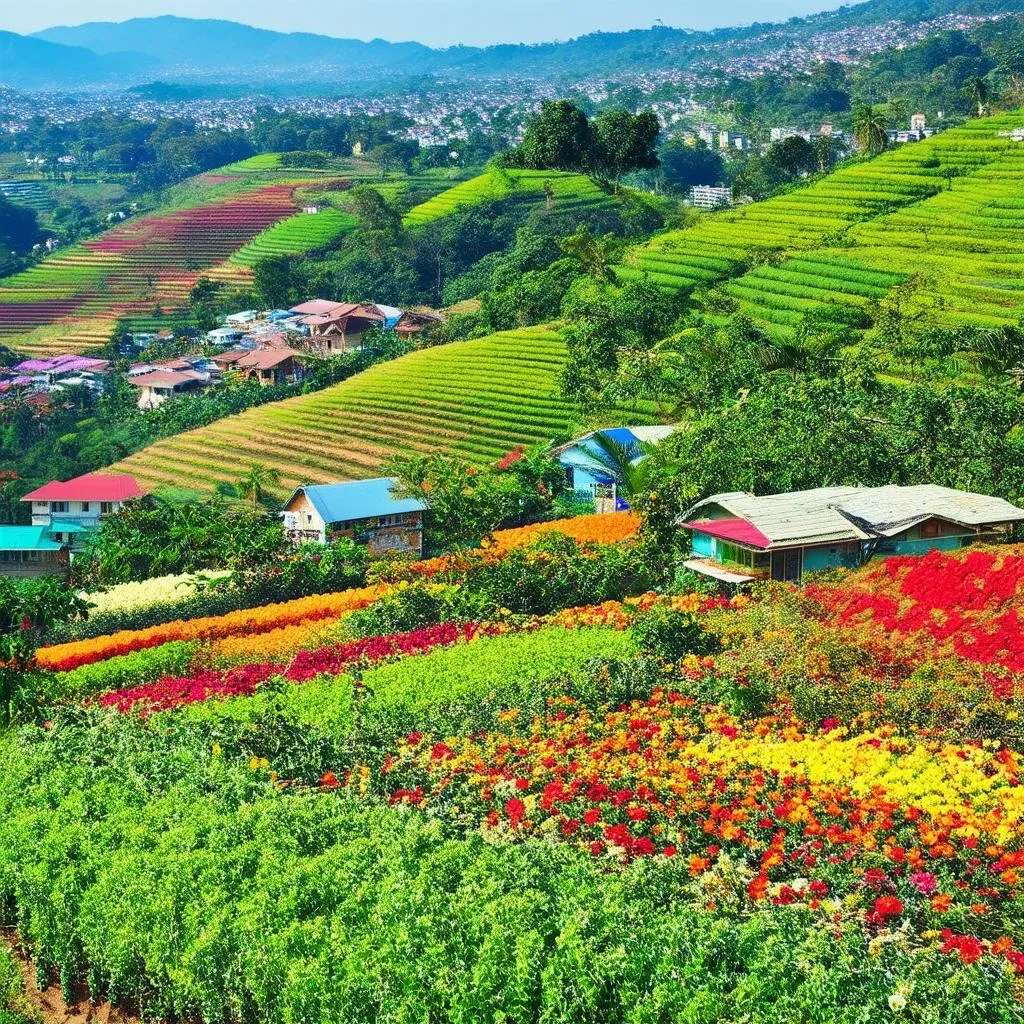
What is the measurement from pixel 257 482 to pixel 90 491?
5498 mm

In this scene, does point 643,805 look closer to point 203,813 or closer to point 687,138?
point 203,813

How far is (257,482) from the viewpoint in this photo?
41.1m

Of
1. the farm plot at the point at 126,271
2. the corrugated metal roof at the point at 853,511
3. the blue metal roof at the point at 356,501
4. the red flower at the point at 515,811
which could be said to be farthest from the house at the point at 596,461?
the farm plot at the point at 126,271

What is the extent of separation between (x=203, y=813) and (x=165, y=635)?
1179 cm

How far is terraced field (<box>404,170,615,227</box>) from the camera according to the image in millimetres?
78375

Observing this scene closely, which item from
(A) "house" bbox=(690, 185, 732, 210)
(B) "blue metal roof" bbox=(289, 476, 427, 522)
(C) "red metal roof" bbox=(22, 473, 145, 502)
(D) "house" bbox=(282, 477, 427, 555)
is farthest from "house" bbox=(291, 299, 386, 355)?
(A) "house" bbox=(690, 185, 732, 210)

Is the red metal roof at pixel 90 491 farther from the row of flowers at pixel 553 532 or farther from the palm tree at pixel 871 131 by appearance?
the palm tree at pixel 871 131

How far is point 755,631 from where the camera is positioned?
16906 millimetres

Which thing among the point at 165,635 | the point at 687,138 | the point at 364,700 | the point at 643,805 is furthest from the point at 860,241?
the point at 687,138

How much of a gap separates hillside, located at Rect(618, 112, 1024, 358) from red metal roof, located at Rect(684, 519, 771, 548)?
71.2ft

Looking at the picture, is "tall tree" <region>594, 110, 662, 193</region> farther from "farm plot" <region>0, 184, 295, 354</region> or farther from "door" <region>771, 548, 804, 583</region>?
"door" <region>771, 548, 804, 583</region>

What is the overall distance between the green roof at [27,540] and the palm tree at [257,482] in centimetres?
596

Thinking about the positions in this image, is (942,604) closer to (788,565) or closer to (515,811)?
(788,565)

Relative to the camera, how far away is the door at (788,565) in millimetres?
20469
